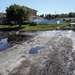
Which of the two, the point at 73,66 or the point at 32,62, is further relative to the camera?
the point at 32,62

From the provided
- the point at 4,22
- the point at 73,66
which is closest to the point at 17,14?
the point at 4,22

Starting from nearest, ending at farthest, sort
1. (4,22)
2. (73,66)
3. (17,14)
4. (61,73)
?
(61,73), (73,66), (17,14), (4,22)

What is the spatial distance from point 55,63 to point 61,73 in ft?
8.40

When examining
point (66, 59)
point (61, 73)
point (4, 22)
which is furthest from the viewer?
point (4, 22)

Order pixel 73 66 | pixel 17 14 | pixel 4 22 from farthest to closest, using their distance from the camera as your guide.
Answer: pixel 4 22, pixel 17 14, pixel 73 66

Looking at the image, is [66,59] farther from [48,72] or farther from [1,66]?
[1,66]

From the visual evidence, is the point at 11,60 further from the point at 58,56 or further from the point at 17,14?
the point at 17,14

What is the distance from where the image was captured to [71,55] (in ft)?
57.8

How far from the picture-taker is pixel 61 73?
12305mm

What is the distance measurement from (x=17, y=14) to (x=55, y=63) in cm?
4441

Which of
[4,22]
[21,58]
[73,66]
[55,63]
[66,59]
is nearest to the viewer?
[73,66]

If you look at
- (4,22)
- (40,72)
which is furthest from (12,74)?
(4,22)

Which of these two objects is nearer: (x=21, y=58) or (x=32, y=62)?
(x=32, y=62)

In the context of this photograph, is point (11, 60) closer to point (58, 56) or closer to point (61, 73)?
point (58, 56)
